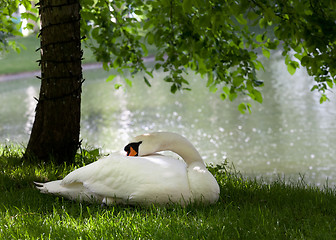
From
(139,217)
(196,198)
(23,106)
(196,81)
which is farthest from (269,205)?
(196,81)

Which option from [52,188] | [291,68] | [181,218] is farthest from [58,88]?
[291,68]

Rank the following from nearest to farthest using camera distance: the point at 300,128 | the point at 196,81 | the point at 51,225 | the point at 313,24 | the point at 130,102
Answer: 1. the point at 51,225
2. the point at 313,24
3. the point at 300,128
4. the point at 130,102
5. the point at 196,81

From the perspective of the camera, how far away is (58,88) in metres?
5.30

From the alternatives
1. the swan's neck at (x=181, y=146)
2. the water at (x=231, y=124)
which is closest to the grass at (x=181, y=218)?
the swan's neck at (x=181, y=146)

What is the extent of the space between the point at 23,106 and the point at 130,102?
5.10m

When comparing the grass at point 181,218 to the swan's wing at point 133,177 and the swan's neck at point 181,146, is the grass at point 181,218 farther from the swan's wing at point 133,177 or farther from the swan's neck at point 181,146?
the swan's neck at point 181,146

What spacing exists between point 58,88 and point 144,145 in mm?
1620

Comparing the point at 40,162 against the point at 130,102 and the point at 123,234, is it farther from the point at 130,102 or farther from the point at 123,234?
the point at 130,102

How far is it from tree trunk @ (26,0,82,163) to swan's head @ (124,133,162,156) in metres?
1.43

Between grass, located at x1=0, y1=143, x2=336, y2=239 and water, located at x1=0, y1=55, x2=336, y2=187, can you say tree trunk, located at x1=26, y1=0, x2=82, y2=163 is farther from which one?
water, located at x1=0, y1=55, x2=336, y2=187

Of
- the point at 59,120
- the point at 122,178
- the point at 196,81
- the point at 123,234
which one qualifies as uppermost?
the point at 196,81

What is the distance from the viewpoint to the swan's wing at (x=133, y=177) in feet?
12.0

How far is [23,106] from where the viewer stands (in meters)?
22.4

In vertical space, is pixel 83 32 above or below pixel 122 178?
above
